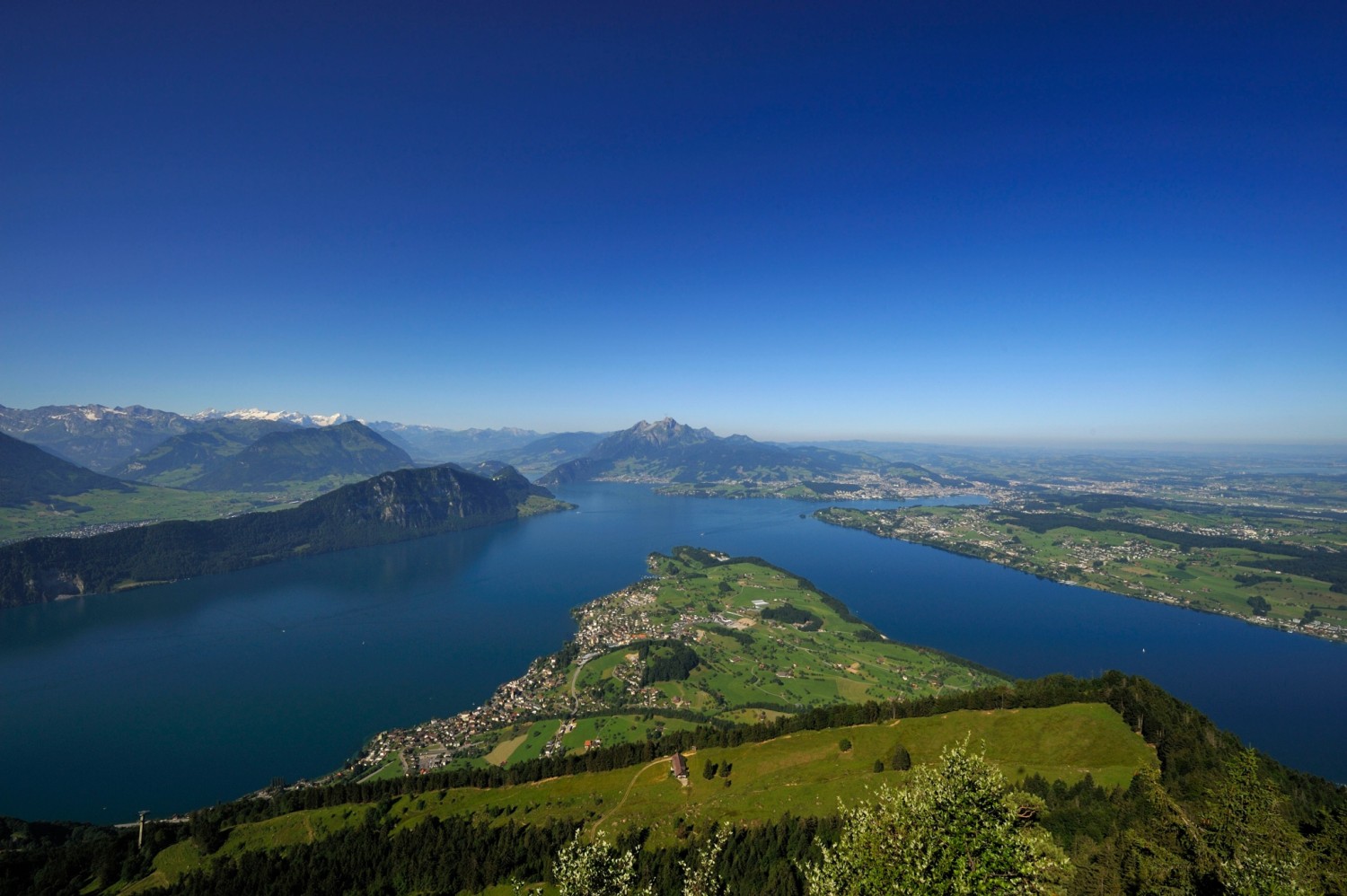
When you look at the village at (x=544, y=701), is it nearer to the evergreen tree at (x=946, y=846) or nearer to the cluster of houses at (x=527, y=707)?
the cluster of houses at (x=527, y=707)

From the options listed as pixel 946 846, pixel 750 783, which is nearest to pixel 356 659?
pixel 750 783

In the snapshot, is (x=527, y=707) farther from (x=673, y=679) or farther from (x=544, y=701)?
(x=673, y=679)

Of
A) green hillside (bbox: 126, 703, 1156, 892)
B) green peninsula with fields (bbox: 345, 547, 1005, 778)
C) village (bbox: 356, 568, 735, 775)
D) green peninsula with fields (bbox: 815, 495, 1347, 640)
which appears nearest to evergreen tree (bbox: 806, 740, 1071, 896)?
green hillside (bbox: 126, 703, 1156, 892)

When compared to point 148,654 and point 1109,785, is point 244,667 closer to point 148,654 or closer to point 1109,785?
point 148,654

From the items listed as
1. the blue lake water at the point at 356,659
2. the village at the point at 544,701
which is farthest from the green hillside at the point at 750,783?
the blue lake water at the point at 356,659

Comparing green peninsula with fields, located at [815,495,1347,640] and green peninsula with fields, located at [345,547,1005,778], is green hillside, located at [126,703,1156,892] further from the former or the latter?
green peninsula with fields, located at [815,495,1347,640]
